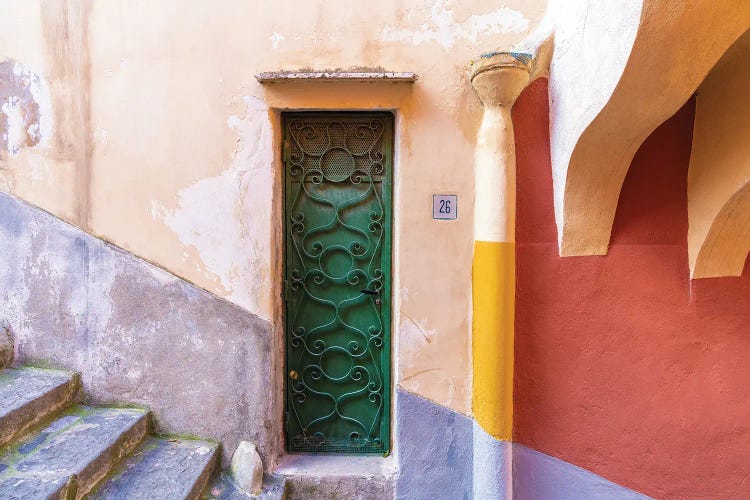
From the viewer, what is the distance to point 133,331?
267 centimetres

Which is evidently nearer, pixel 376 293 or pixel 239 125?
pixel 239 125

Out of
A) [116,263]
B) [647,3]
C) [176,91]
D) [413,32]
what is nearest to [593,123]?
[647,3]

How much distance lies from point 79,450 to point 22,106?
2184 millimetres

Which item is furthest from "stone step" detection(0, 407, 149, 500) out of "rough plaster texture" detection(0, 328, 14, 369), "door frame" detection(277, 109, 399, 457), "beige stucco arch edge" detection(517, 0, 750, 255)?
"beige stucco arch edge" detection(517, 0, 750, 255)

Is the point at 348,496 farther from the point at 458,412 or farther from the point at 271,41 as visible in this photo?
the point at 271,41

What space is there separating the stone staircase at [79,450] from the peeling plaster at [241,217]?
3.19 feet

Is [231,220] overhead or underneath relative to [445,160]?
underneath

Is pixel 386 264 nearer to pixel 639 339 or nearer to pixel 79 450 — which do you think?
pixel 639 339

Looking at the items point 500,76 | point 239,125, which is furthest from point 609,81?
point 239,125

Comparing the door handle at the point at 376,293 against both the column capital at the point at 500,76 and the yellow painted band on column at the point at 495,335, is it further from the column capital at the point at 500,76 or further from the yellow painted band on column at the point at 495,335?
the column capital at the point at 500,76

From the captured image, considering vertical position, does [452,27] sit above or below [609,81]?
above

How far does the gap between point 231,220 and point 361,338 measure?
3.76 feet

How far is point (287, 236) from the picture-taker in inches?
108

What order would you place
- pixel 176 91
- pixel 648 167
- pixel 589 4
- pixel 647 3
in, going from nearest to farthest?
1. pixel 647 3
2. pixel 589 4
3. pixel 648 167
4. pixel 176 91
